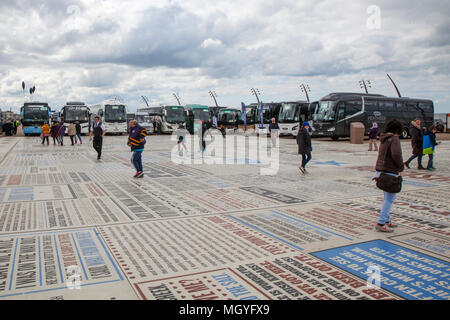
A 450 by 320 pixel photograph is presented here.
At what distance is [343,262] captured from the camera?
4535mm

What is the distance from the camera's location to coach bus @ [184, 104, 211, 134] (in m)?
42.0

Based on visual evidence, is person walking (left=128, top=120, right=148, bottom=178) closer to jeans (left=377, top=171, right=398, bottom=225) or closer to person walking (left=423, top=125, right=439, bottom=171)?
jeans (left=377, top=171, right=398, bottom=225)

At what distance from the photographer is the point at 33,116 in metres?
36.0

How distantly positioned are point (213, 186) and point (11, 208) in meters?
4.28

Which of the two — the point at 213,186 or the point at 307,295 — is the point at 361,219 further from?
the point at 213,186

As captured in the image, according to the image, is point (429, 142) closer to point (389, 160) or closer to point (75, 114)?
point (389, 160)

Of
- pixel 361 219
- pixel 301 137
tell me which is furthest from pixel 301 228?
pixel 301 137

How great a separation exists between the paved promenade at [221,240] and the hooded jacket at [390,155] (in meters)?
0.91

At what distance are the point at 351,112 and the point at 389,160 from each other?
80.5 ft

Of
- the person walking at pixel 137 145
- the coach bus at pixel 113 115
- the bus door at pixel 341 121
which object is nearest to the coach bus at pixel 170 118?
the coach bus at pixel 113 115

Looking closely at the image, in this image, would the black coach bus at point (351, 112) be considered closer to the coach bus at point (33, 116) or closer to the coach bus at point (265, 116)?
the coach bus at point (265, 116)

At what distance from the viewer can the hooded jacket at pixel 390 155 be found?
5512 mm

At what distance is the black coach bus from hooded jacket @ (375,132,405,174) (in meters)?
23.7

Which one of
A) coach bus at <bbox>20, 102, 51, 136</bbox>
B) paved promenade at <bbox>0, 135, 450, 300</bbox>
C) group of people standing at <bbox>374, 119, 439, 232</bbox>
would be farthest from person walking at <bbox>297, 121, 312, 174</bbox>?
coach bus at <bbox>20, 102, 51, 136</bbox>
